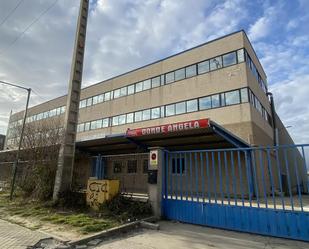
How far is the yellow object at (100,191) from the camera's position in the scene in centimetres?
916

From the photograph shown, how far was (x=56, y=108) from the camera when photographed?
34656mm

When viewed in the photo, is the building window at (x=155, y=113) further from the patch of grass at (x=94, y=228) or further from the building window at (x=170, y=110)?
the patch of grass at (x=94, y=228)

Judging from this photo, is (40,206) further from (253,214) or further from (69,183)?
(253,214)

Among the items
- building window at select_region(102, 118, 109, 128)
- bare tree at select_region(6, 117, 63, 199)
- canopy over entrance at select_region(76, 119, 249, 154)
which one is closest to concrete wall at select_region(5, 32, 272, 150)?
building window at select_region(102, 118, 109, 128)

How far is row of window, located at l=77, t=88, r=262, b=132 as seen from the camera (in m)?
17.5

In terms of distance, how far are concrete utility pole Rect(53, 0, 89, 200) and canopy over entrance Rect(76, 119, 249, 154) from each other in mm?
3806

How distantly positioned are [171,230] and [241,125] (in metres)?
11.7

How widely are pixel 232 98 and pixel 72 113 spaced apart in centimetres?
1184

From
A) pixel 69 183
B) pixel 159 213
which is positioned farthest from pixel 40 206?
pixel 159 213

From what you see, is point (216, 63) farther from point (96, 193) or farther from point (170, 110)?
point (96, 193)

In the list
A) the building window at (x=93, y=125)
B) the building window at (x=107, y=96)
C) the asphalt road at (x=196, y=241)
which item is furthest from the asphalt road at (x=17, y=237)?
the building window at (x=107, y=96)

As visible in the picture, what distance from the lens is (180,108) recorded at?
20547 mm

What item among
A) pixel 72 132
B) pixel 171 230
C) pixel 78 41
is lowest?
pixel 171 230

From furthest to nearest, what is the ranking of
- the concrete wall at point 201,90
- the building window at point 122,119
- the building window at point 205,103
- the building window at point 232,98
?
the building window at point 122,119 → the building window at point 205,103 → the building window at point 232,98 → the concrete wall at point 201,90
